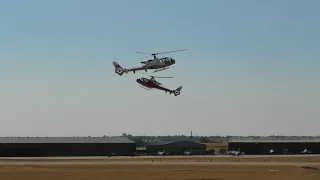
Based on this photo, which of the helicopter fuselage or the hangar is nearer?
the helicopter fuselage

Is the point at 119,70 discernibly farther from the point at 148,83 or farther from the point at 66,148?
the point at 66,148

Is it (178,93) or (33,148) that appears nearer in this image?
(178,93)

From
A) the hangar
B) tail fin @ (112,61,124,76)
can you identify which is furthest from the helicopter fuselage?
the hangar

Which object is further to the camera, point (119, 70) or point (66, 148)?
point (66, 148)

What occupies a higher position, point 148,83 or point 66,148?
point 148,83

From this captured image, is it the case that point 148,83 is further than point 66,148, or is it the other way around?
point 66,148

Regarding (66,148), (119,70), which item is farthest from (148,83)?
(66,148)

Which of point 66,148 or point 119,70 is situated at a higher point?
point 119,70

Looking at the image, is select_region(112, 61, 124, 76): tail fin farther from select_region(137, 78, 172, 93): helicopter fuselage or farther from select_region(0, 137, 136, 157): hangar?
select_region(0, 137, 136, 157): hangar
